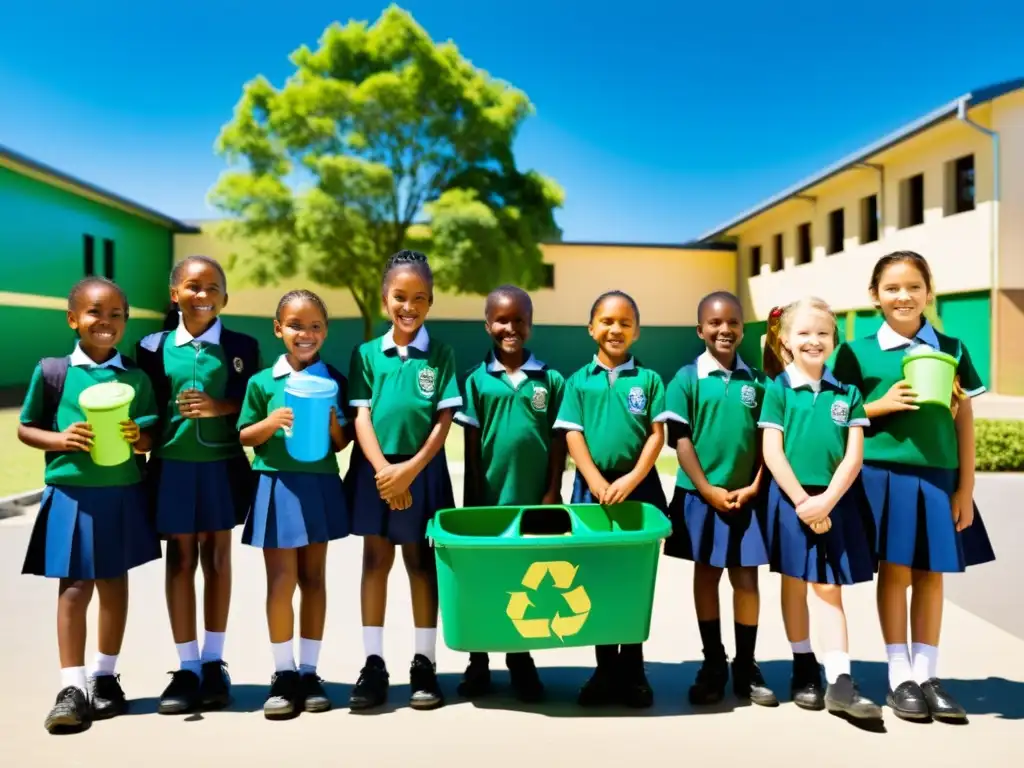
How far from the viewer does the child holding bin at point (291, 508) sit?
3227 millimetres

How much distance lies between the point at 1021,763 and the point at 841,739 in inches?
21.7

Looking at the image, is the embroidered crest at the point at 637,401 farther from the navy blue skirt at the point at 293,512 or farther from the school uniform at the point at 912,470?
the navy blue skirt at the point at 293,512

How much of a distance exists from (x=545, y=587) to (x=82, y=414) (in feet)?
5.97

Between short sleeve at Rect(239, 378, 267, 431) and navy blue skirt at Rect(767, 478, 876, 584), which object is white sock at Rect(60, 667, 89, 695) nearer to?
short sleeve at Rect(239, 378, 267, 431)

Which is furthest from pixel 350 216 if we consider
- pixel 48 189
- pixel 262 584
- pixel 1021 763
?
pixel 1021 763

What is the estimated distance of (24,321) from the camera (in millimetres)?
19781

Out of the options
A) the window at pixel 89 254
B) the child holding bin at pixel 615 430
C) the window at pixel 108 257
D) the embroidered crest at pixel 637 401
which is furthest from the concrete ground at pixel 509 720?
the window at pixel 108 257

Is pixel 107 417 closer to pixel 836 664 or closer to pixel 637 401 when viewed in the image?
pixel 637 401

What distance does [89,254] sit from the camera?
2283 cm

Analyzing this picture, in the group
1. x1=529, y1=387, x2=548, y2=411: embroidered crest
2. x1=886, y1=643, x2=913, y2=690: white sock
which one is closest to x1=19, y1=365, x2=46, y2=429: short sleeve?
x1=529, y1=387, x2=548, y2=411: embroidered crest

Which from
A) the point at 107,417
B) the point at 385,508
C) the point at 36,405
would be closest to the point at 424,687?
the point at 385,508

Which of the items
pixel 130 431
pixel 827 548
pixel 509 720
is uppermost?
pixel 130 431

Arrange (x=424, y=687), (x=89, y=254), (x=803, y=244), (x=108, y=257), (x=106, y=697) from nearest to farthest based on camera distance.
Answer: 1. (x=106, y=697)
2. (x=424, y=687)
3. (x=89, y=254)
4. (x=108, y=257)
5. (x=803, y=244)

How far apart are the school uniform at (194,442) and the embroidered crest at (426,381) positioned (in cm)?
70
